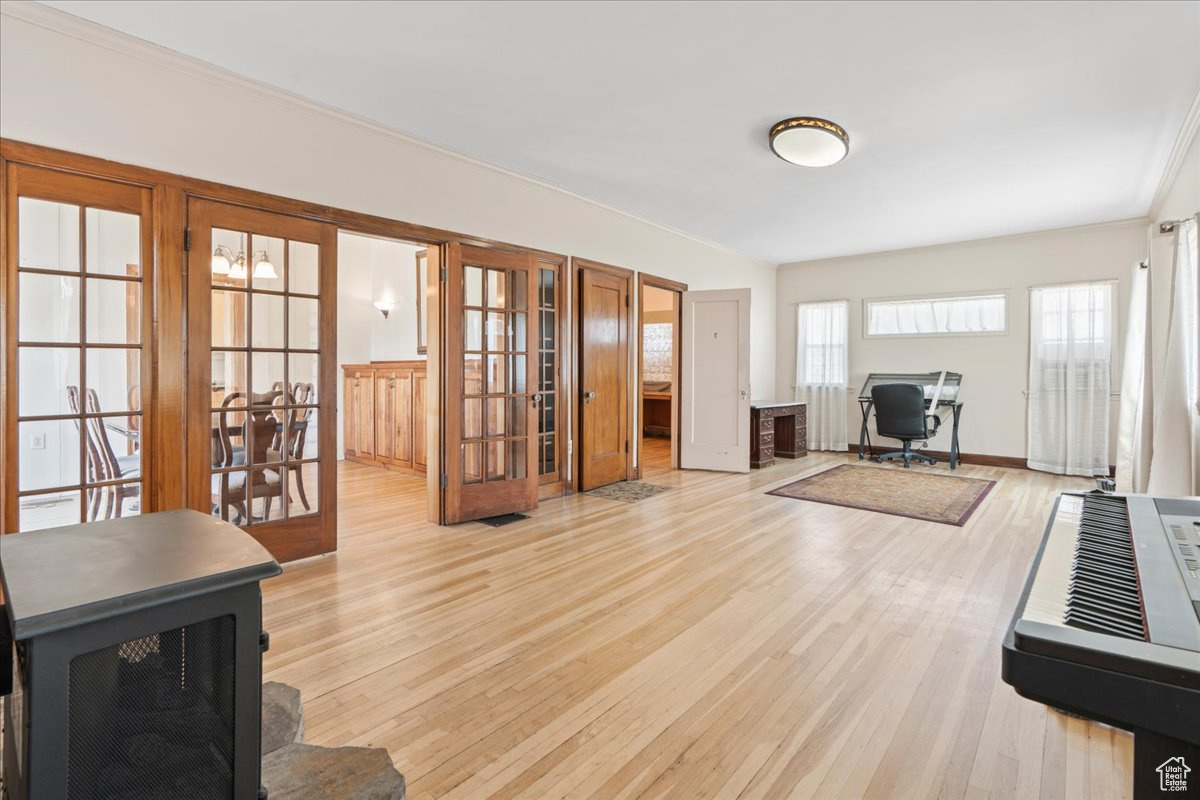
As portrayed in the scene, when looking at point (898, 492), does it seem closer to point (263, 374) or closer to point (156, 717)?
point (263, 374)

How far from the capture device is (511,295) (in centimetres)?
438

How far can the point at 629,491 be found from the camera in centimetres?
514

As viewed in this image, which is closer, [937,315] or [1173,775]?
[1173,775]

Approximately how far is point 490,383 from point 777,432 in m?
4.41

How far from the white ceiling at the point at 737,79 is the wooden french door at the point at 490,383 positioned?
0.86 meters

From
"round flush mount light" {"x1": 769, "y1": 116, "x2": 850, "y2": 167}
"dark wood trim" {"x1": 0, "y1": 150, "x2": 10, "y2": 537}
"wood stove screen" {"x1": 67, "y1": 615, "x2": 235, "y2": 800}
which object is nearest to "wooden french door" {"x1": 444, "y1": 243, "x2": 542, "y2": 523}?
"round flush mount light" {"x1": 769, "y1": 116, "x2": 850, "y2": 167}

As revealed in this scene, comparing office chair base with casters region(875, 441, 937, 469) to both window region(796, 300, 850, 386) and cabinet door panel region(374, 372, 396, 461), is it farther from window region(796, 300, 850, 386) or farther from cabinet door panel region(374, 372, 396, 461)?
cabinet door panel region(374, 372, 396, 461)

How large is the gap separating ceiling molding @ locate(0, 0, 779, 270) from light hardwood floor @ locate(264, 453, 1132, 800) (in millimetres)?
2615

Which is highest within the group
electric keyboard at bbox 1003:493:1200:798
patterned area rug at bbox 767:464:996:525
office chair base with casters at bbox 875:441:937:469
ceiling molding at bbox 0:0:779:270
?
ceiling molding at bbox 0:0:779:270

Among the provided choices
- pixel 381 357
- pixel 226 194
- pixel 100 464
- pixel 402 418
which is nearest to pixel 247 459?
pixel 100 464

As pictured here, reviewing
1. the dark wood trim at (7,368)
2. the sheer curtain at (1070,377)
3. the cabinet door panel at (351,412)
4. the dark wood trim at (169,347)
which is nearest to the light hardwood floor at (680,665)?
the dark wood trim at (169,347)

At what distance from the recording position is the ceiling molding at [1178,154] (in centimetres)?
332

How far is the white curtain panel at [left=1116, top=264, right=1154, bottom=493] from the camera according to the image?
11.0 ft

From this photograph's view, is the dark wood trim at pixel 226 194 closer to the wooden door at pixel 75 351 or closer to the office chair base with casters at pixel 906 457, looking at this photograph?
the wooden door at pixel 75 351
